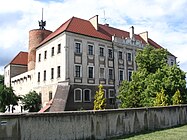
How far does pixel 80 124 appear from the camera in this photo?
11.2 m

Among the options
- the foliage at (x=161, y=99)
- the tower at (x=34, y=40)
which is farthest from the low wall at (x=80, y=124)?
the tower at (x=34, y=40)

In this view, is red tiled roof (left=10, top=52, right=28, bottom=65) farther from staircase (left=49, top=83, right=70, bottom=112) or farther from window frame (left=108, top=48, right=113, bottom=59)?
staircase (left=49, top=83, right=70, bottom=112)

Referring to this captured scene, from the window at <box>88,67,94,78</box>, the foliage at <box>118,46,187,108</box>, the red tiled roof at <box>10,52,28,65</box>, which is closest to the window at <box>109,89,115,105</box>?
the window at <box>88,67,94,78</box>

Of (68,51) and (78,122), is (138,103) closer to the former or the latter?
(68,51)

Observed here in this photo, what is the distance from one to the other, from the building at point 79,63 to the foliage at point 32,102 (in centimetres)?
130

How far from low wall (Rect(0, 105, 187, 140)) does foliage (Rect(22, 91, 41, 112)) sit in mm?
27627

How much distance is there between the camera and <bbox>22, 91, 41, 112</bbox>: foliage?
131 ft

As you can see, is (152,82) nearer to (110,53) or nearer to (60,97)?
(60,97)

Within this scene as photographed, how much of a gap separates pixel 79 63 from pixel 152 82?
12478mm

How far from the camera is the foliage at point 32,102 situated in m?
40.0

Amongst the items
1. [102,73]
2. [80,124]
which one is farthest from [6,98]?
[80,124]

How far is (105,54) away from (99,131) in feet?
93.0

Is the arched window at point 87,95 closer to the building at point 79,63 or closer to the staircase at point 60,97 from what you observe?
the building at point 79,63

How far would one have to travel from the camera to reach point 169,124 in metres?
17.0
